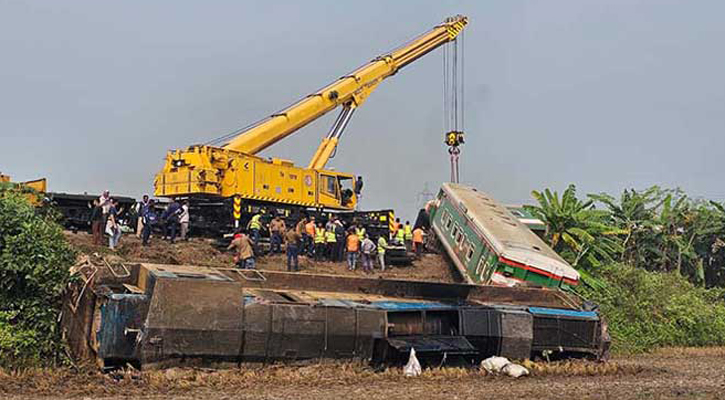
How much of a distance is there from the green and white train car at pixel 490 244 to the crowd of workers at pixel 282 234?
254 centimetres

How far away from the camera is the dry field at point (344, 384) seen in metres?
9.63

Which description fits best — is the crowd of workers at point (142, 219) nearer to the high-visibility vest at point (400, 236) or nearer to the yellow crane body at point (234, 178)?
the yellow crane body at point (234, 178)

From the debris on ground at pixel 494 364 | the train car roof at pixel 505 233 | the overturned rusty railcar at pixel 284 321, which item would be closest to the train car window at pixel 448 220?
the train car roof at pixel 505 233

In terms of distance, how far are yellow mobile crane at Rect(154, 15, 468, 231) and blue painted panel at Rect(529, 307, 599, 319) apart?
494 inches

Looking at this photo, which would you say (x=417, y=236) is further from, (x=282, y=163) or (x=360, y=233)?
(x=282, y=163)

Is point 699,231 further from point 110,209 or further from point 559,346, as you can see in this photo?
point 110,209

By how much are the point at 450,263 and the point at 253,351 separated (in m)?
15.3

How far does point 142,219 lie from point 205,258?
9.05 ft

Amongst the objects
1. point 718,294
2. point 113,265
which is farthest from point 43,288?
point 718,294

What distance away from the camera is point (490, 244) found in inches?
821

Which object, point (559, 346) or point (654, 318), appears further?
point (654, 318)

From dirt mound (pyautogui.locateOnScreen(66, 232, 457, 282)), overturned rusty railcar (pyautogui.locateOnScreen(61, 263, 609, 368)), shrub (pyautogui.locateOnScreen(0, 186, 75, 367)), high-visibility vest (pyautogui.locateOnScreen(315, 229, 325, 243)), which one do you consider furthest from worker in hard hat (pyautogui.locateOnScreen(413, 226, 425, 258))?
shrub (pyautogui.locateOnScreen(0, 186, 75, 367))

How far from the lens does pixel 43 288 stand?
466 inches

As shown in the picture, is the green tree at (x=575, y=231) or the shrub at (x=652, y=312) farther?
the green tree at (x=575, y=231)
